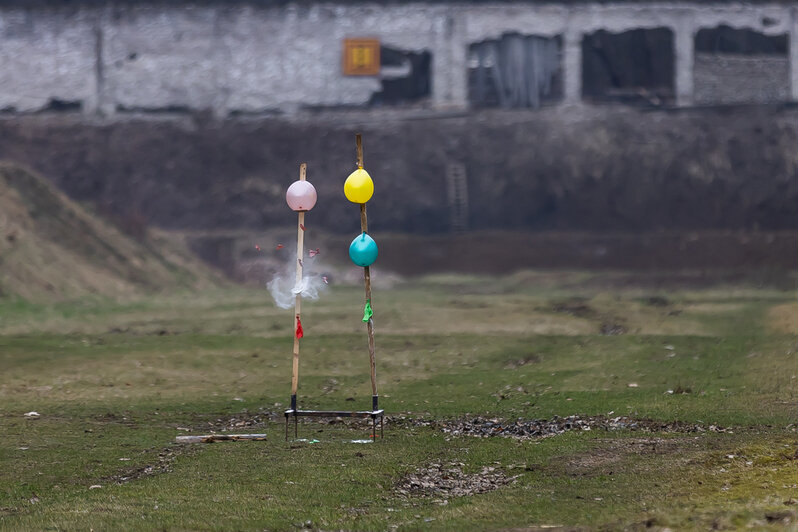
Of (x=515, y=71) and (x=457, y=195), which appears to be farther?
(x=515, y=71)

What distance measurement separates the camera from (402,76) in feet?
176

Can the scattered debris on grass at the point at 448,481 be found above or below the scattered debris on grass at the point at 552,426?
above

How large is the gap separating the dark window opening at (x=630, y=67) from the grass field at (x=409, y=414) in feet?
73.0

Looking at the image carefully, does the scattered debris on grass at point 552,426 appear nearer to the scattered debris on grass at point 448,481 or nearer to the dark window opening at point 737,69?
the scattered debris on grass at point 448,481

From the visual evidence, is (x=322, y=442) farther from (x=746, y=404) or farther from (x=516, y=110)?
(x=516, y=110)

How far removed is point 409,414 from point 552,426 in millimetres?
2465

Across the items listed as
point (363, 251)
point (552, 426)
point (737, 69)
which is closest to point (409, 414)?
Result: point (552, 426)

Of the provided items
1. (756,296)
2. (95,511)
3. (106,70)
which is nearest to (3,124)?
(106,70)

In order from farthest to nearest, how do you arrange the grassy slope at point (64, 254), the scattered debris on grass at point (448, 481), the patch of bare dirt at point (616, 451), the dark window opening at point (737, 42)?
the dark window opening at point (737, 42) → the grassy slope at point (64, 254) → the patch of bare dirt at point (616, 451) → the scattered debris on grass at point (448, 481)

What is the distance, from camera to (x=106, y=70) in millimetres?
54000

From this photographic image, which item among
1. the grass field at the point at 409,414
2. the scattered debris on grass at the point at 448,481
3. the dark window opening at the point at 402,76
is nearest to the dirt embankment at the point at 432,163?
the dark window opening at the point at 402,76

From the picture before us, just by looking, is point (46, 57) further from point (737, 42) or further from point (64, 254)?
point (737, 42)

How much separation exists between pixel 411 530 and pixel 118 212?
144 feet

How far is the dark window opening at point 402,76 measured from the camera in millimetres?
53750
